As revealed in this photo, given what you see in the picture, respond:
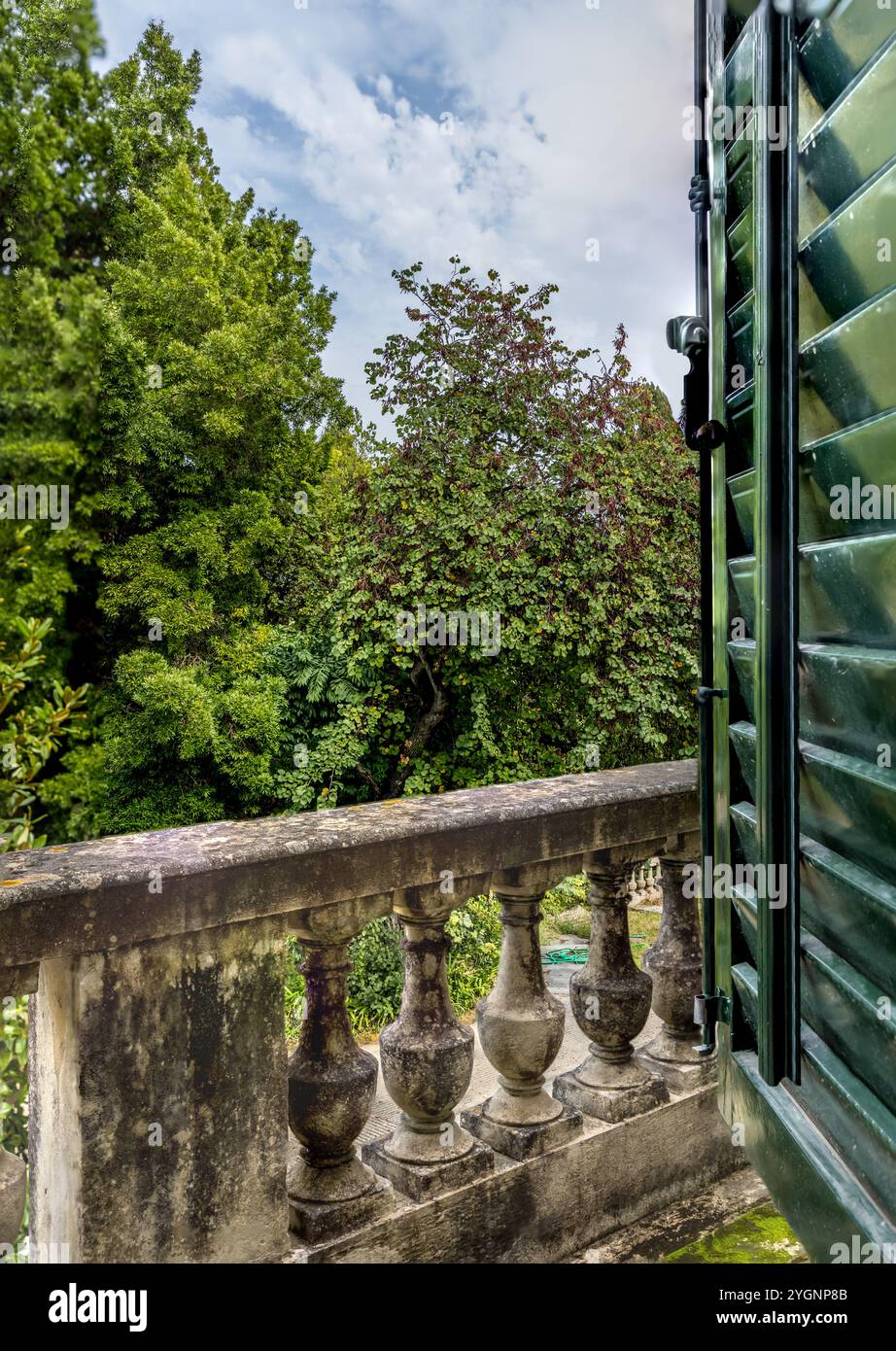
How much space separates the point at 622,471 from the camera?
8258 mm

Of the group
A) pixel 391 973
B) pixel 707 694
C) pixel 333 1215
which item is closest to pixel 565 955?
pixel 391 973

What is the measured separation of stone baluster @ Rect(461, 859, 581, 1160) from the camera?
195cm

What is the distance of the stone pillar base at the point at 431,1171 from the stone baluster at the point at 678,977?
637 millimetres

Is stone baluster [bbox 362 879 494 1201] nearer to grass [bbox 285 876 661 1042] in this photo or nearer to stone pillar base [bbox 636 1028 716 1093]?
stone pillar base [bbox 636 1028 716 1093]

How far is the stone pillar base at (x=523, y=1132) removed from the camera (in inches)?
75.3

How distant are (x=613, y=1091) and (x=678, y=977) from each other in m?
0.34

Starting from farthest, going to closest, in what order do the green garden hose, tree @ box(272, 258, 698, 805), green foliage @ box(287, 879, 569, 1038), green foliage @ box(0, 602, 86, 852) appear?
1. tree @ box(272, 258, 698, 805)
2. the green garden hose
3. green foliage @ box(287, 879, 569, 1038)
4. green foliage @ box(0, 602, 86, 852)

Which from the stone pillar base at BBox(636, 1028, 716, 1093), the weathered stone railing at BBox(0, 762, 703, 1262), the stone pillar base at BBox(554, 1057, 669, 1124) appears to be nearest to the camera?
the weathered stone railing at BBox(0, 762, 703, 1262)

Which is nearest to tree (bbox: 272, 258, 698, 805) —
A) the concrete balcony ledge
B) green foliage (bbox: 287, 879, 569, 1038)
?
green foliage (bbox: 287, 879, 569, 1038)

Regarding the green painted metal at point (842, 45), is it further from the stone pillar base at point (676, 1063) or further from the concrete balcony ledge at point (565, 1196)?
the stone pillar base at point (676, 1063)

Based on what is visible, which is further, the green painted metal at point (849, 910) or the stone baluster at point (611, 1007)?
the stone baluster at point (611, 1007)

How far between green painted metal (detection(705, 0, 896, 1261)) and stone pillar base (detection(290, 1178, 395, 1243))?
88cm

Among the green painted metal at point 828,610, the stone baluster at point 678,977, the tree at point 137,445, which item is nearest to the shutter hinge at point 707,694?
the green painted metal at point 828,610

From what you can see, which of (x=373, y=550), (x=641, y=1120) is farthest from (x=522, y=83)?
(x=641, y=1120)
